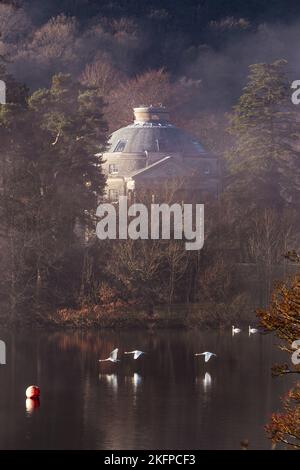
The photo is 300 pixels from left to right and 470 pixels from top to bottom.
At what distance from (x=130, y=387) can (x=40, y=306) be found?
15.9m

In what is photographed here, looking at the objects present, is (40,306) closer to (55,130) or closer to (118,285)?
(118,285)

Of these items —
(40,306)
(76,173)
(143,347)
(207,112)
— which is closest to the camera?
(143,347)

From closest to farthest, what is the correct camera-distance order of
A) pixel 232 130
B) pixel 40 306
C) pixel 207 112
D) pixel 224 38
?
1. pixel 40 306
2. pixel 232 130
3. pixel 207 112
4. pixel 224 38

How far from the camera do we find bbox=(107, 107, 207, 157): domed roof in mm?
124375

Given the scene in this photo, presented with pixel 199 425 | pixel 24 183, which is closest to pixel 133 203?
pixel 24 183

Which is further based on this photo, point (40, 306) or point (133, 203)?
point (133, 203)

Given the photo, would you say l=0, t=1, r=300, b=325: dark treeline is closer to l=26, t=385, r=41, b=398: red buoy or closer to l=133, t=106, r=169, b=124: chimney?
l=26, t=385, r=41, b=398: red buoy

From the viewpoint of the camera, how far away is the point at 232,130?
338 ft

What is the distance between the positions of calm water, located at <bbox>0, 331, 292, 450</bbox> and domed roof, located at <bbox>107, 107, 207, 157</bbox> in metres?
54.9

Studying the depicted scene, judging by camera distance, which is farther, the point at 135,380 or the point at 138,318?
the point at 138,318

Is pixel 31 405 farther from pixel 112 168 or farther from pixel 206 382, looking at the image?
pixel 112 168

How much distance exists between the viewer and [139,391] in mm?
56094

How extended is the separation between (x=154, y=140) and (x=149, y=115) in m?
6.70

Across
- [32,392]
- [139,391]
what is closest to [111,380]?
[139,391]
